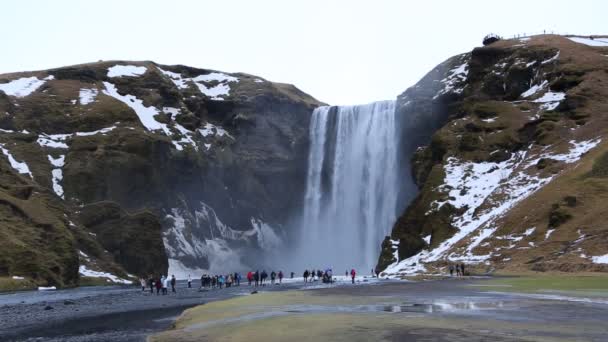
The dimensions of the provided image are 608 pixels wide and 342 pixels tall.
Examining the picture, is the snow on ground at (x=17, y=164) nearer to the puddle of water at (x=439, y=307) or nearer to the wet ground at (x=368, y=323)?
the wet ground at (x=368, y=323)

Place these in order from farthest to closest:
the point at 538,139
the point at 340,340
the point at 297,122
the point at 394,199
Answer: the point at 297,122 < the point at 394,199 < the point at 538,139 < the point at 340,340

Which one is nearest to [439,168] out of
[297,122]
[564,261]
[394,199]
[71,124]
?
[394,199]

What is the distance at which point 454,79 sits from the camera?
415 feet

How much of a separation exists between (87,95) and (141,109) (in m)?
13.8

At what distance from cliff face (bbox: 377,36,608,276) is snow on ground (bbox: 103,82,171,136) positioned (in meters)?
59.1

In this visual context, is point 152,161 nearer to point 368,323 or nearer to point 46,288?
point 46,288

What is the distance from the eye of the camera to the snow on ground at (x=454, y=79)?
123 meters

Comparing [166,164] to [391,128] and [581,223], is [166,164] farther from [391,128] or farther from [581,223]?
[581,223]

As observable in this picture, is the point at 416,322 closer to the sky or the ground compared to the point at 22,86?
closer to the ground

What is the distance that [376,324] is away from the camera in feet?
64.5

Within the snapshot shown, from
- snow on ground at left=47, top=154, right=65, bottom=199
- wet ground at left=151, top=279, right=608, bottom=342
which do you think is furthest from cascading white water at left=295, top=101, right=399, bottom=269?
wet ground at left=151, top=279, right=608, bottom=342

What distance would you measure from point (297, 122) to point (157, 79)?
4249 cm

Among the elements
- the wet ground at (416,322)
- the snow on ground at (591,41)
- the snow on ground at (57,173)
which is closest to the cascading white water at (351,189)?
the snow on ground at (591,41)

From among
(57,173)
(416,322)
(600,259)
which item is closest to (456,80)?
(600,259)
